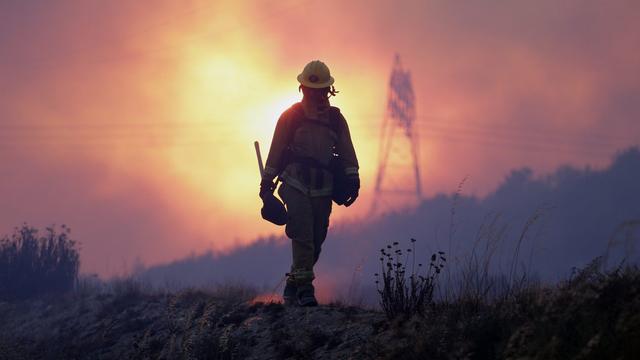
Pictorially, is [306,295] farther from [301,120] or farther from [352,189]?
[301,120]

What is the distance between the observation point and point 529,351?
17.9 ft

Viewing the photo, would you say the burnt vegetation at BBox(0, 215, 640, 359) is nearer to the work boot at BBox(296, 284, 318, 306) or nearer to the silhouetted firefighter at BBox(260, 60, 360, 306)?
A: the work boot at BBox(296, 284, 318, 306)

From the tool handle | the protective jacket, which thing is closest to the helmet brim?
the protective jacket

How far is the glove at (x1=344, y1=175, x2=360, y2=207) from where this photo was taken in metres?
9.98

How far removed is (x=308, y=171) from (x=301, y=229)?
0.67 meters

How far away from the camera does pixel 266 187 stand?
9961mm

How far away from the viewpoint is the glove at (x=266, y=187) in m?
9.92

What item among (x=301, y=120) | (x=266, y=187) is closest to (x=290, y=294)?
(x=266, y=187)

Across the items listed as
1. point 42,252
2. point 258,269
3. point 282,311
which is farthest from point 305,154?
point 258,269

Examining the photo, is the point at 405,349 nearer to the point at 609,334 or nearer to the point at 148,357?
the point at 609,334

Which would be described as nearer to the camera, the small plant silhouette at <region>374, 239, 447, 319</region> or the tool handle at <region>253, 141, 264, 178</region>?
the small plant silhouette at <region>374, 239, 447, 319</region>

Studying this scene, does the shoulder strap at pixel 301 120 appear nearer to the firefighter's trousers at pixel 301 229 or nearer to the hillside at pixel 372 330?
the firefighter's trousers at pixel 301 229

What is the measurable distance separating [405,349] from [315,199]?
3550 mm

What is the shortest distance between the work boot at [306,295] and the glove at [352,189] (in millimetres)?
1139
